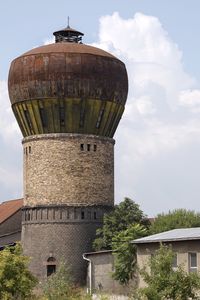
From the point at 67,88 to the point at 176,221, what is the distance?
13.0 metres

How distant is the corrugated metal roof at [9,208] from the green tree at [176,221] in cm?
2013

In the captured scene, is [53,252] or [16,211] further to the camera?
→ [16,211]

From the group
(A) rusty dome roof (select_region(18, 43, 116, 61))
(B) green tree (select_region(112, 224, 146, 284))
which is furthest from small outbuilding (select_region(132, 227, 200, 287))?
(A) rusty dome roof (select_region(18, 43, 116, 61))

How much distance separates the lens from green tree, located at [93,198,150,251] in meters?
59.7

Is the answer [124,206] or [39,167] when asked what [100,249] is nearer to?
[124,206]

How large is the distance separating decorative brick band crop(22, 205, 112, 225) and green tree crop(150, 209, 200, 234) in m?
4.46

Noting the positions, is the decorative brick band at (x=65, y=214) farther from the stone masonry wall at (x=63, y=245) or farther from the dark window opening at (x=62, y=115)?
the dark window opening at (x=62, y=115)

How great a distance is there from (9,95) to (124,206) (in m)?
13.1

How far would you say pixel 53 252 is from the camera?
60.7 m

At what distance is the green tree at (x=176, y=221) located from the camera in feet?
196

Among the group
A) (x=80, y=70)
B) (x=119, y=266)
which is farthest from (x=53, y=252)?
(x=80, y=70)

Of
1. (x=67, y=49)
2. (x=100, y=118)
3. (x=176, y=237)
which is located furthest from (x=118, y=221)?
(x=176, y=237)

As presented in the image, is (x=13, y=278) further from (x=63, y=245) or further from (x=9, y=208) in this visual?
(x=9, y=208)

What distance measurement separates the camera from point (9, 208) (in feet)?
266
